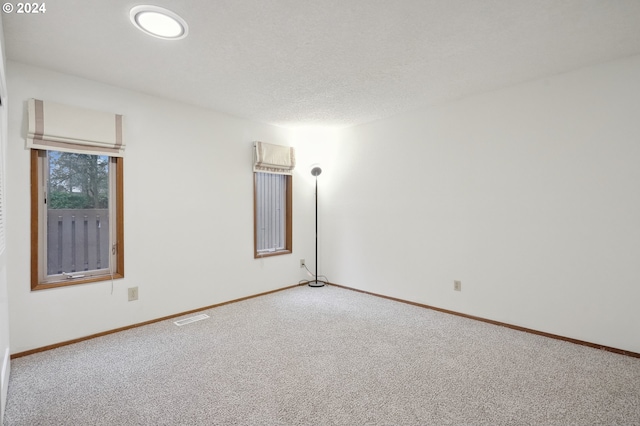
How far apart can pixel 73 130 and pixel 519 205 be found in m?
4.10

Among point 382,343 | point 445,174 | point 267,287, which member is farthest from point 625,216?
point 267,287

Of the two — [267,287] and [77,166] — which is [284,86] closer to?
[77,166]

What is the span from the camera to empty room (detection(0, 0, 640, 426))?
6.46 feet

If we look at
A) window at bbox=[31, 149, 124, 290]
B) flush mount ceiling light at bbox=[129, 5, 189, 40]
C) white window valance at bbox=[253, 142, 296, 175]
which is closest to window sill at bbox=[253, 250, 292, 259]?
white window valance at bbox=[253, 142, 296, 175]

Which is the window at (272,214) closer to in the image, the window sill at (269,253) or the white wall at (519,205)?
the window sill at (269,253)

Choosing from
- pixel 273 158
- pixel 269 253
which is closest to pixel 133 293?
pixel 269 253

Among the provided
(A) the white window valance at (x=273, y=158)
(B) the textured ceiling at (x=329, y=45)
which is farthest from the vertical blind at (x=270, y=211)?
(B) the textured ceiling at (x=329, y=45)

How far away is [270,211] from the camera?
180 inches

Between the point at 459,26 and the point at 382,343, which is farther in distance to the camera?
the point at 382,343

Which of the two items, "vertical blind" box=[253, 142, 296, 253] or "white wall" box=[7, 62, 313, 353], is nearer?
"white wall" box=[7, 62, 313, 353]

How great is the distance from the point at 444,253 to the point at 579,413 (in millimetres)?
1943

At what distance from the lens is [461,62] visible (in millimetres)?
2604

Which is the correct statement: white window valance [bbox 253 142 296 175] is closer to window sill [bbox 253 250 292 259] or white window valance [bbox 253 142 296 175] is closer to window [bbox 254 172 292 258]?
window [bbox 254 172 292 258]

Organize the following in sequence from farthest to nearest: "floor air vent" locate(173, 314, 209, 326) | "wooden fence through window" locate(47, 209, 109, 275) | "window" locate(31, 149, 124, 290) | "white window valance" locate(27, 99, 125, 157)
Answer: "floor air vent" locate(173, 314, 209, 326) → "wooden fence through window" locate(47, 209, 109, 275) → "window" locate(31, 149, 124, 290) → "white window valance" locate(27, 99, 125, 157)
